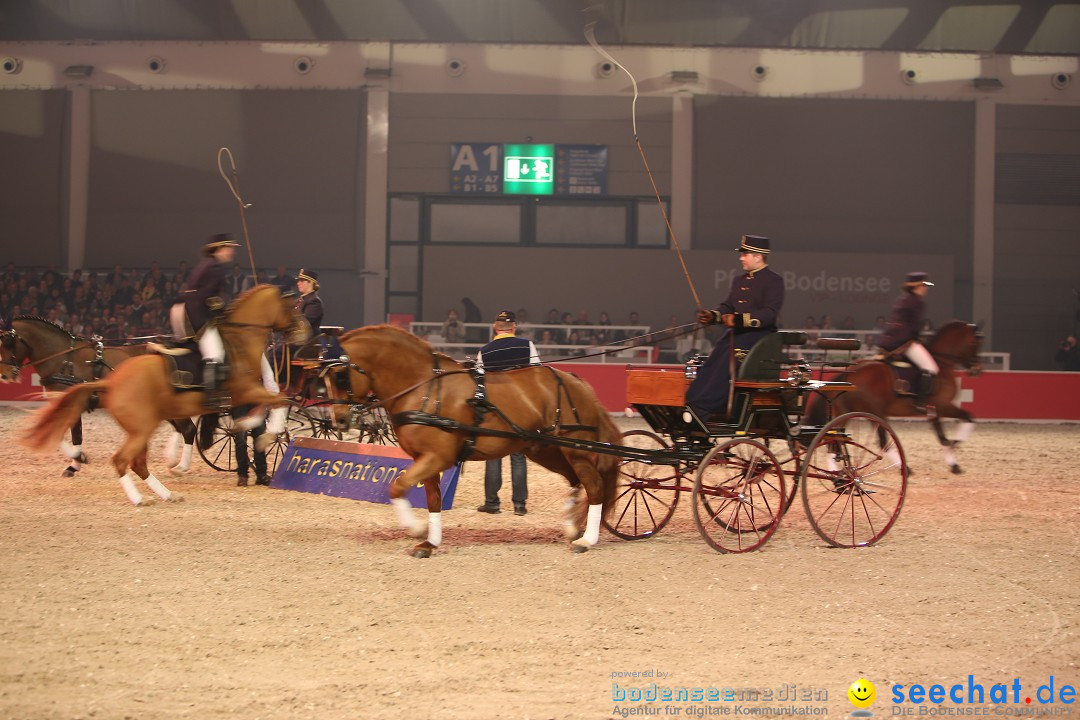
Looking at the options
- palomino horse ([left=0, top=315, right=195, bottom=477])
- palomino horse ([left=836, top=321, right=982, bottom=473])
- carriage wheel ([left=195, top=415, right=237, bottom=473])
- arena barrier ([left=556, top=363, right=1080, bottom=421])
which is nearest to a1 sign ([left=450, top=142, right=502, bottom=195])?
arena barrier ([left=556, top=363, right=1080, bottom=421])

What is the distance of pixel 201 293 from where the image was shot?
30.3 ft

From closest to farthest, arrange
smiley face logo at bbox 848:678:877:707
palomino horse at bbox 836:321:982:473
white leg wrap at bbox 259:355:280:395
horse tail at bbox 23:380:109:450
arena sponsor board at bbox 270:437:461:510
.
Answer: smiley face logo at bbox 848:678:877:707 → horse tail at bbox 23:380:109:450 → arena sponsor board at bbox 270:437:461:510 → white leg wrap at bbox 259:355:280:395 → palomino horse at bbox 836:321:982:473

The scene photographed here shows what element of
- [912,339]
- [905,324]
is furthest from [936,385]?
[905,324]

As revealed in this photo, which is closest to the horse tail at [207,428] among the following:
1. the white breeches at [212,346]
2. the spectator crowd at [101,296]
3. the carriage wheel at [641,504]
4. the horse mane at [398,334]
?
the white breeches at [212,346]

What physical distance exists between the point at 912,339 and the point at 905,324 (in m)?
0.20

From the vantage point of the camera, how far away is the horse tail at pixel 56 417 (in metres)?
8.91

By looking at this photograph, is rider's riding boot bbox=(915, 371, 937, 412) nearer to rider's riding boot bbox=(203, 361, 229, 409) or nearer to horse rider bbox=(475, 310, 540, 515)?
horse rider bbox=(475, 310, 540, 515)

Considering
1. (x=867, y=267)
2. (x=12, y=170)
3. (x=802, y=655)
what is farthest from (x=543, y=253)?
(x=802, y=655)

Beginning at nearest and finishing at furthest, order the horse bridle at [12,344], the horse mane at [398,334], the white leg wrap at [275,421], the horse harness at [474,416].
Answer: the horse harness at [474,416]
the horse mane at [398,334]
the white leg wrap at [275,421]
the horse bridle at [12,344]

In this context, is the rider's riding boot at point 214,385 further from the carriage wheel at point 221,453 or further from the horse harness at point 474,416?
the horse harness at point 474,416

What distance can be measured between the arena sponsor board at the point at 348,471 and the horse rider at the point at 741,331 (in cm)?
240

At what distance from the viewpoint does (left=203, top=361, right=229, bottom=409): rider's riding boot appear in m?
9.05

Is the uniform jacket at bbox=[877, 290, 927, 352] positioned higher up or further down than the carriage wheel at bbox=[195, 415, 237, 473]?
higher up

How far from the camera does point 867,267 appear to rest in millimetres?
24172
